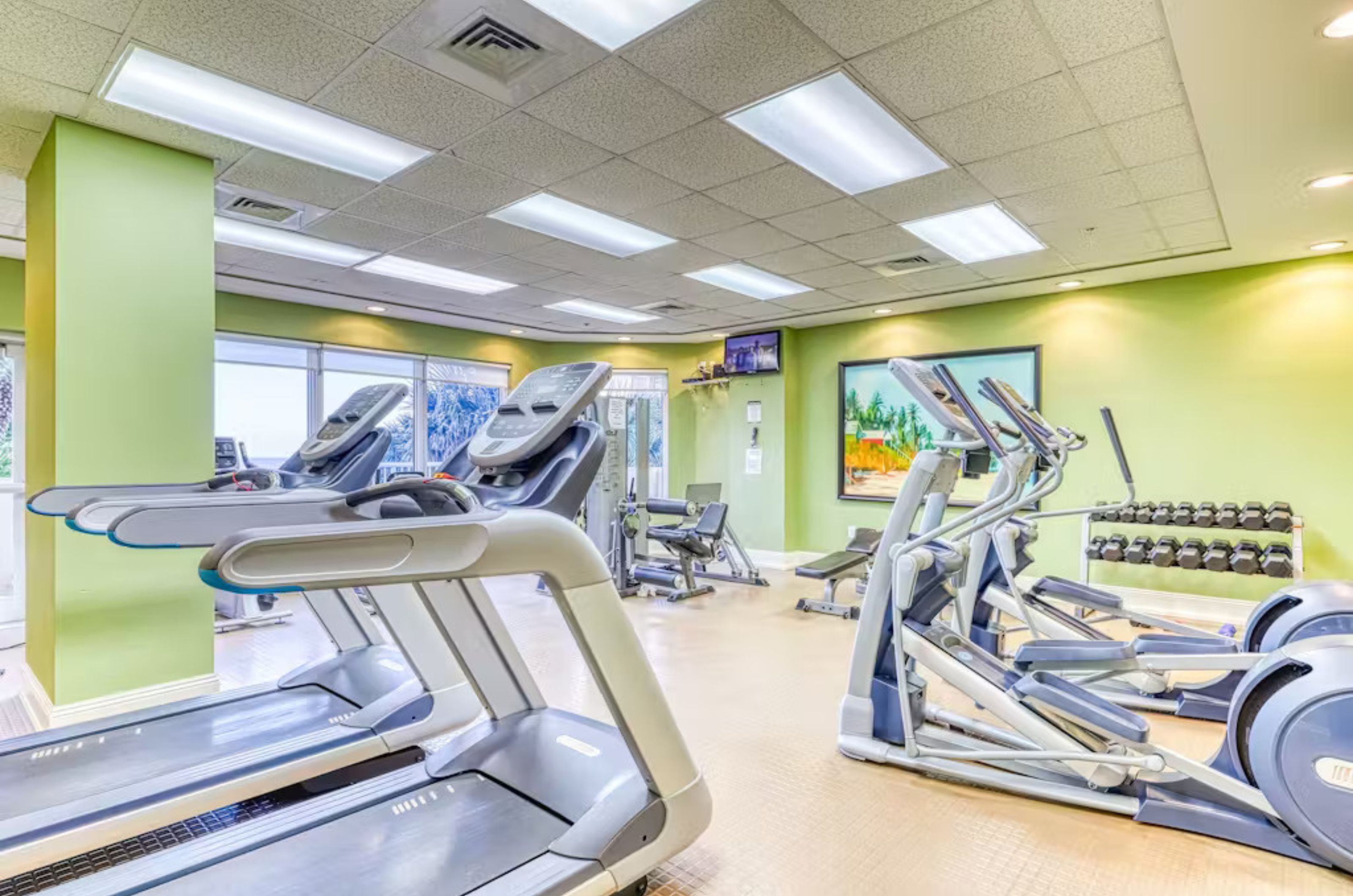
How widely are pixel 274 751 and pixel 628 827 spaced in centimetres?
136

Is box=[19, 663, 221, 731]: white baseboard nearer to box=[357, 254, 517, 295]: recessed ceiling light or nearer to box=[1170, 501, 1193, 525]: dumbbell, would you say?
box=[357, 254, 517, 295]: recessed ceiling light

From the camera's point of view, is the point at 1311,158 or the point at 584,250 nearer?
the point at 1311,158

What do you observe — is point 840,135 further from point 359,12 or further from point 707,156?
point 359,12

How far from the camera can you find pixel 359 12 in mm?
2131

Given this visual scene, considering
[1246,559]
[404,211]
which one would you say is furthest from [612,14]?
[1246,559]

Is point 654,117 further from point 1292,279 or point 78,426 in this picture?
point 1292,279

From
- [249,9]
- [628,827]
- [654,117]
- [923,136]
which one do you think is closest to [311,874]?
[628,827]

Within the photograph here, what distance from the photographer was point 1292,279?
188 inches

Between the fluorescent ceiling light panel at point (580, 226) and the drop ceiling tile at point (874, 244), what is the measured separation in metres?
1.08

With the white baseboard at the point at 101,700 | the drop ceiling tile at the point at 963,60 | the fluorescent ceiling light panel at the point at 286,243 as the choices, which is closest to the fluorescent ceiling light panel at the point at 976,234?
the drop ceiling tile at the point at 963,60

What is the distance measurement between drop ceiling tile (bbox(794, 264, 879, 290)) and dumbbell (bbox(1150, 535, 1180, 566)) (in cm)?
275

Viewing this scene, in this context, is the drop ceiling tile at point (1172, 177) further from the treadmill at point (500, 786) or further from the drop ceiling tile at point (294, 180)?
the drop ceiling tile at point (294, 180)

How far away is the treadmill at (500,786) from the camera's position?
1347 millimetres

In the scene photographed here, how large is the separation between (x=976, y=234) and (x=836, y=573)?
249cm
